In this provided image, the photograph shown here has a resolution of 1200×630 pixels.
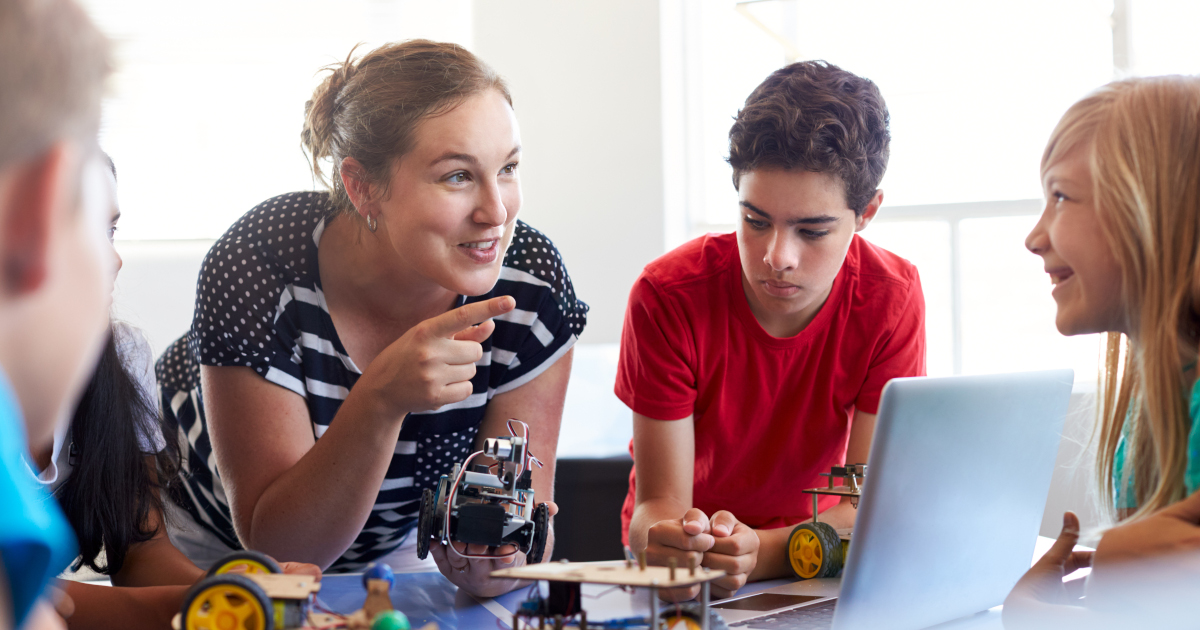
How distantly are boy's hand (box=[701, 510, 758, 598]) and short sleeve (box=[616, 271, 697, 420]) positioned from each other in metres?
0.32

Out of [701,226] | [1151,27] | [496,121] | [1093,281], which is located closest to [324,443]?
[496,121]

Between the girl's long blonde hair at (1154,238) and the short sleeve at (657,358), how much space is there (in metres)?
0.67

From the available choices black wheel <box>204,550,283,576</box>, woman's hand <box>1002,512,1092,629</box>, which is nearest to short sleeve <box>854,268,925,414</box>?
woman's hand <box>1002,512,1092,629</box>

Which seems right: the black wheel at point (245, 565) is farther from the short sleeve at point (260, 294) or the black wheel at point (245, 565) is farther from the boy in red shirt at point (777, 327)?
the boy in red shirt at point (777, 327)

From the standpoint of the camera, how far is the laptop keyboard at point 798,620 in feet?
3.02

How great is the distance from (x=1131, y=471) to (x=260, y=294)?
115 cm

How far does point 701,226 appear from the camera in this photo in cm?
352

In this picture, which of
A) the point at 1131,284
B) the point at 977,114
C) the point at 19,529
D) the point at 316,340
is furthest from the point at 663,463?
the point at 977,114

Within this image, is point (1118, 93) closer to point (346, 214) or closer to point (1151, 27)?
point (346, 214)

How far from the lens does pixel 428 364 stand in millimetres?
1115

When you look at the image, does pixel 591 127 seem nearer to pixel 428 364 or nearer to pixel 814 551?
pixel 428 364

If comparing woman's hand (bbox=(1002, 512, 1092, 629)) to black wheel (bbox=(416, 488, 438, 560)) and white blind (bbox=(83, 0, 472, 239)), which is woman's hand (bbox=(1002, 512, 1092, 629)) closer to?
black wheel (bbox=(416, 488, 438, 560))

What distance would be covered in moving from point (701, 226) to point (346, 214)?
232 cm

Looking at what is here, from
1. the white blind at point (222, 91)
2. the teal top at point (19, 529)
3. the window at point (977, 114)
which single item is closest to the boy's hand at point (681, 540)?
the teal top at point (19, 529)
